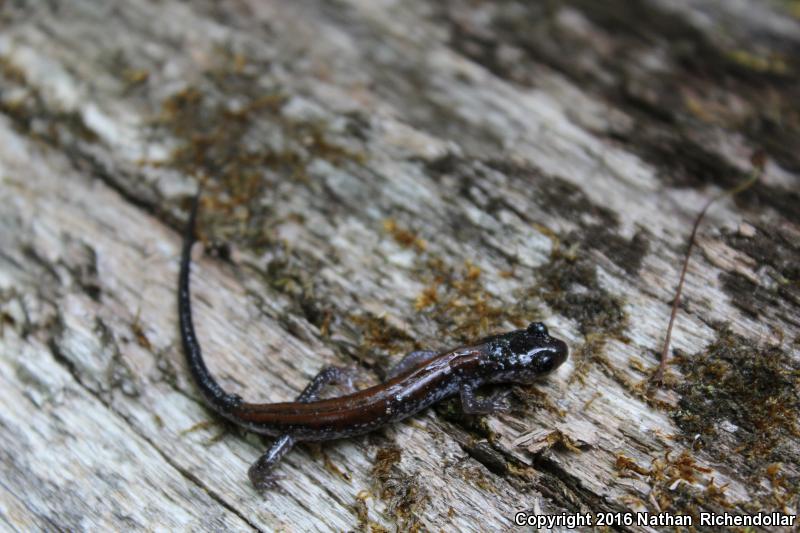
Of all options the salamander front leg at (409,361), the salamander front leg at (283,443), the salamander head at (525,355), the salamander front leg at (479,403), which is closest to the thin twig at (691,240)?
the salamander head at (525,355)

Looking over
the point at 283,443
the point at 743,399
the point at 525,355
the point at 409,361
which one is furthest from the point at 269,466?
the point at 743,399

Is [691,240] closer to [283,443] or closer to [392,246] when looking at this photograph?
[392,246]

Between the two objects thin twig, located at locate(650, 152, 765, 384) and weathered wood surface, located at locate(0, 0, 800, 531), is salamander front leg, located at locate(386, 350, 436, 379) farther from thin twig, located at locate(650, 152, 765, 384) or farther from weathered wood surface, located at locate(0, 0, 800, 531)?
thin twig, located at locate(650, 152, 765, 384)

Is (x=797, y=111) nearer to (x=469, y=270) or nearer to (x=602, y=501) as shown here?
(x=469, y=270)

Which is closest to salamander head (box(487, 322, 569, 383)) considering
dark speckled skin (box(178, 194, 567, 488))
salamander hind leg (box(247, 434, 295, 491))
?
dark speckled skin (box(178, 194, 567, 488))

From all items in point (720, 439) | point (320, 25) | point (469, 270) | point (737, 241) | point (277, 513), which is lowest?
point (277, 513)

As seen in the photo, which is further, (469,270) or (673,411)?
(469,270)

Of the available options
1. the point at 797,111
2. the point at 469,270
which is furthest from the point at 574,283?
the point at 797,111
